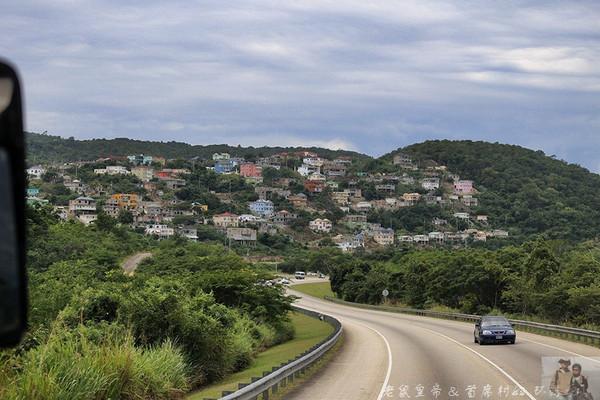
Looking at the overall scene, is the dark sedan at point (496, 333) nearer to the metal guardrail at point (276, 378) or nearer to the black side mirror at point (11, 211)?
the metal guardrail at point (276, 378)

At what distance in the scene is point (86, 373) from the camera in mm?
13289

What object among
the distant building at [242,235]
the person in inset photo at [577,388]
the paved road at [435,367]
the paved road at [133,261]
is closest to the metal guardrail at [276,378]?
the paved road at [435,367]

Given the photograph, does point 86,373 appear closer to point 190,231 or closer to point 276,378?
point 276,378

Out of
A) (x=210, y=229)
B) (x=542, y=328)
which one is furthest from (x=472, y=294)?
(x=210, y=229)

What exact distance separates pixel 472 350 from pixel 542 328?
1131 cm

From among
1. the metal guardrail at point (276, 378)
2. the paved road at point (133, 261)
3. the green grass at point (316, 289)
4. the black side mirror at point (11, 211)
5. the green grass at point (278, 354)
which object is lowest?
the green grass at point (316, 289)

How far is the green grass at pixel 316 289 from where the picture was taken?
106000 millimetres

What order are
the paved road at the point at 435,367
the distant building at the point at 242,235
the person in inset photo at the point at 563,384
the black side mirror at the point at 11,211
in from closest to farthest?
1. the black side mirror at the point at 11,211
2. the person in inset photo at the point at 563,384
3. the paved road at the point at 435,367
4. the distant building at the point at 242,235

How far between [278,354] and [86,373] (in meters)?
20.0

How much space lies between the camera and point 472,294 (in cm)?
6800

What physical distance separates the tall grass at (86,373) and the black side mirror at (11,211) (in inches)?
337

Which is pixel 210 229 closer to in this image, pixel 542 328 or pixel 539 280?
pixel 539 280

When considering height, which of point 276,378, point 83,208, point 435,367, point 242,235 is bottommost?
point 242,235

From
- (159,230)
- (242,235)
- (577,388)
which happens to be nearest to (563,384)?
(577,388)
